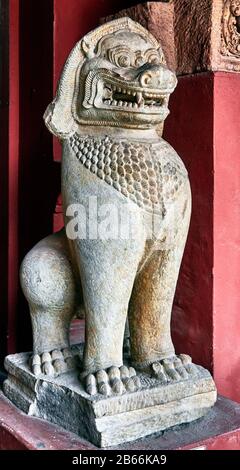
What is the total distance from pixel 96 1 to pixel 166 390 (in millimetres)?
1529

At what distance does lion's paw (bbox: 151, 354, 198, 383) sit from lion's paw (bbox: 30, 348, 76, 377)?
237mm

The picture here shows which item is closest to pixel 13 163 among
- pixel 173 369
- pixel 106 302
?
pixel 106 302

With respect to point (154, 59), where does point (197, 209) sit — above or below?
below

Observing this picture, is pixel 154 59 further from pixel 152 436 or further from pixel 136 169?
pixel 152 436

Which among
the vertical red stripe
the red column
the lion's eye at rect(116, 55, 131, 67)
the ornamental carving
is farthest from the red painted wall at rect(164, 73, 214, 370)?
the vertical red stripe

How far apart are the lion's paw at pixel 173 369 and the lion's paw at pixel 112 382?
0.27ft

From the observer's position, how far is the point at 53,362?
1567 millimetres

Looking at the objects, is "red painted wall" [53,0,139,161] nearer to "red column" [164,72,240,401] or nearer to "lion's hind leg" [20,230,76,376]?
"red column" [164,72,240,401]

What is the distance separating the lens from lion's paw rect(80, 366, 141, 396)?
1393 millimetres

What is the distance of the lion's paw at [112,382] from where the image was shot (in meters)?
1.39

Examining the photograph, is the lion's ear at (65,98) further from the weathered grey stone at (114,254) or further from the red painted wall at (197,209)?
the red painted wall at (197,209)

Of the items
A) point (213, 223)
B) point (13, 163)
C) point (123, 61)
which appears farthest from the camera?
point (13, 163)

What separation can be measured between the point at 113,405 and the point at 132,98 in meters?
0.77

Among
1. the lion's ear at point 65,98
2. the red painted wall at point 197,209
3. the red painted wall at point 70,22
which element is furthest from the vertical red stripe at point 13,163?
the lion's ear at point 65,98
